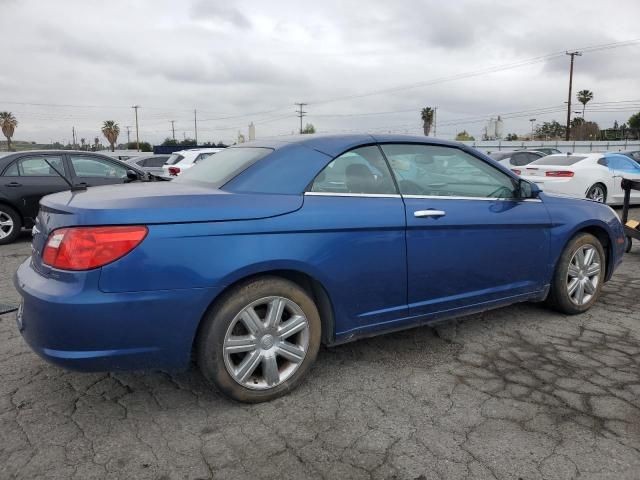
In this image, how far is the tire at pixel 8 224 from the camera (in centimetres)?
788

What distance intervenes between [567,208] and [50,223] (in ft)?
12.2

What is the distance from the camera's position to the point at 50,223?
2.69 metres

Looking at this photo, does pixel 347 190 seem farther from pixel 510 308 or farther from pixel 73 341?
pixel 510 308

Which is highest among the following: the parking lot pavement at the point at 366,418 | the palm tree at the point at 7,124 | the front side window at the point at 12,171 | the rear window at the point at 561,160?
the palm tree at the point at 7,124

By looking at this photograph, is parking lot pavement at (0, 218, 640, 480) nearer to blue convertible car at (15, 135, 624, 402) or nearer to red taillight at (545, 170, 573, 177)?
blue convertible car at (15, 135, 624, 402)

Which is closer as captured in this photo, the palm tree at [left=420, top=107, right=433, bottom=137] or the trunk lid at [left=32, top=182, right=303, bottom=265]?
the trunk lid at [left=32, top=182, right=303, bottom=265]

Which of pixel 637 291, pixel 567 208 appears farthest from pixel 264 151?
pixel 637 291

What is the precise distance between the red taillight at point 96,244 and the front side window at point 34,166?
20.7 ft

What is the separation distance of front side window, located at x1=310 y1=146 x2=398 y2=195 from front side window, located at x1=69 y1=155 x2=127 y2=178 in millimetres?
6452

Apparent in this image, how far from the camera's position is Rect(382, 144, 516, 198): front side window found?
3428 millimetres

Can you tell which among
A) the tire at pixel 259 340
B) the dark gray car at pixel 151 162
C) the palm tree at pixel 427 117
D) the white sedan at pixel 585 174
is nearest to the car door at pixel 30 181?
the tire at pixel 259 340

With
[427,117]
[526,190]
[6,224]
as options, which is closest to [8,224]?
[6,224]

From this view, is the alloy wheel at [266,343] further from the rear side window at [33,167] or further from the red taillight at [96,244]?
the rear side window at [33,167]

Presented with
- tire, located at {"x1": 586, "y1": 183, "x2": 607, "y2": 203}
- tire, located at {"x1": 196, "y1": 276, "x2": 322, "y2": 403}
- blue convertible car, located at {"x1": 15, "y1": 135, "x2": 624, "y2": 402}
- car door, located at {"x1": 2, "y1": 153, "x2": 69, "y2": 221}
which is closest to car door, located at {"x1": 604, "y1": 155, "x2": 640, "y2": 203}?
tire, located at {"x1": 586, "y1": 183, "x2": 607, "y2": 203}
